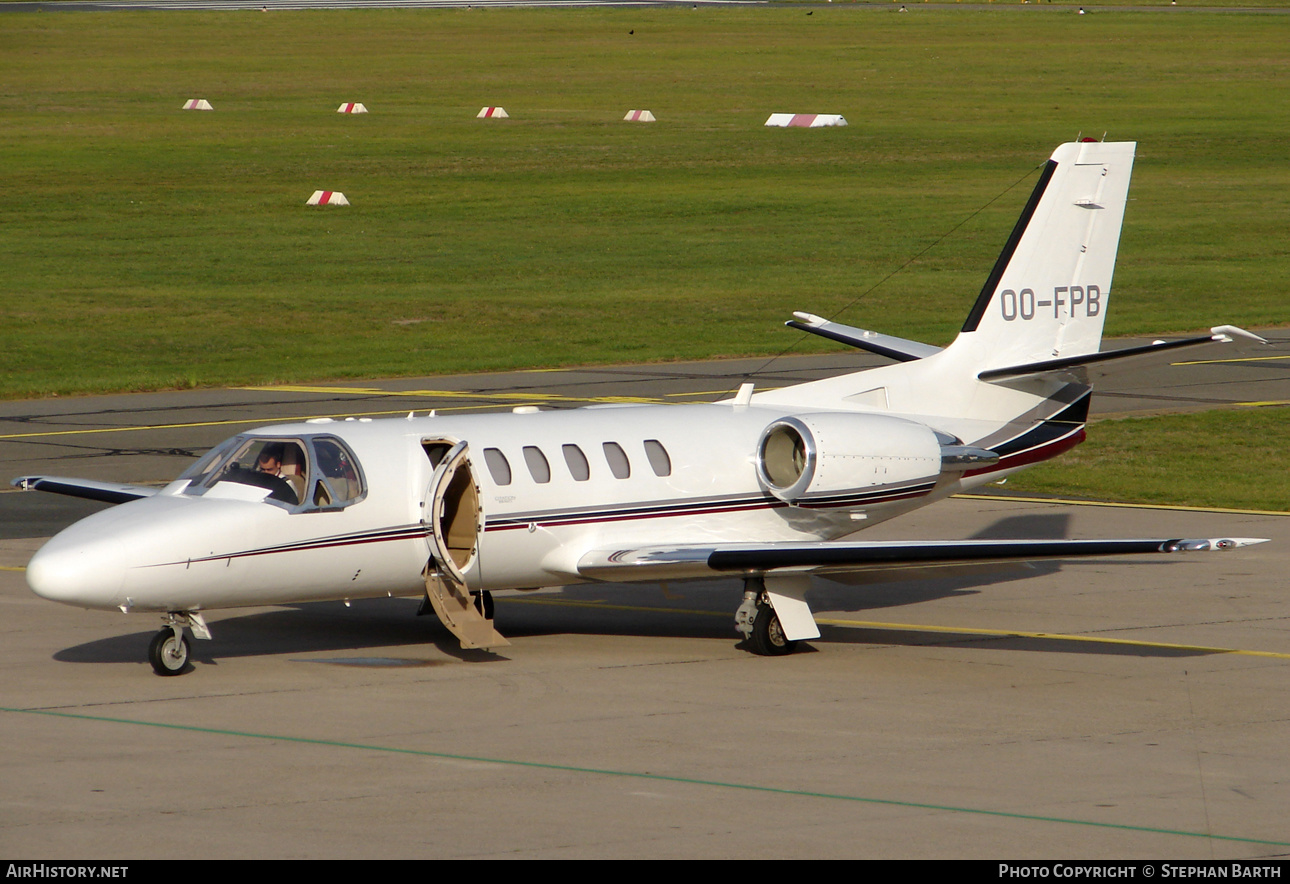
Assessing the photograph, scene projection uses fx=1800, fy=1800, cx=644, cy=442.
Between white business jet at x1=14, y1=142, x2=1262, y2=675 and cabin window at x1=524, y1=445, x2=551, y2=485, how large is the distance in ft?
0.07

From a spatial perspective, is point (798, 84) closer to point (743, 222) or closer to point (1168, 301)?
point (743, 222)

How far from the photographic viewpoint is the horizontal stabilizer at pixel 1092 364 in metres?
19.4

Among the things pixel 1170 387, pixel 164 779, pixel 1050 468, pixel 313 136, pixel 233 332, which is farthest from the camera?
pixel 313 136

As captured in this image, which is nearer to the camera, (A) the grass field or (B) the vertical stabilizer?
(B) the vertical stabilizer

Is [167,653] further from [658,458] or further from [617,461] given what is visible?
[658,458]

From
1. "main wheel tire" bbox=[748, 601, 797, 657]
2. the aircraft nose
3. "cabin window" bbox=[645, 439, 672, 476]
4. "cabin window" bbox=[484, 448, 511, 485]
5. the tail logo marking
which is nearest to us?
the aircraft nose

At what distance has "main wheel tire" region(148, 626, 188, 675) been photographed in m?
17.1

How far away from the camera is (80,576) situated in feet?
52.5

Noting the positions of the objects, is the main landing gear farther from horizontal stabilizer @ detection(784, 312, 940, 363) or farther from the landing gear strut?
horizontal stabilizer @ detection(784, 312, 940, 363)

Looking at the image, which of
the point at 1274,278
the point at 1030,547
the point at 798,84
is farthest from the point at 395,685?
the point at 798,84

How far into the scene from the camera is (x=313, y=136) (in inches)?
3002

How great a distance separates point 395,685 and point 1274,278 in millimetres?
44329

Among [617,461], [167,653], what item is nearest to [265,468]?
[167,653]

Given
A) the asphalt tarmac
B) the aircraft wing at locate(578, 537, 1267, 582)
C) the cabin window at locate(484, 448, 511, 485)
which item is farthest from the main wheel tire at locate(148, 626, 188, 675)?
the aircraft wing at locate(578, 537, 1267, 582)
